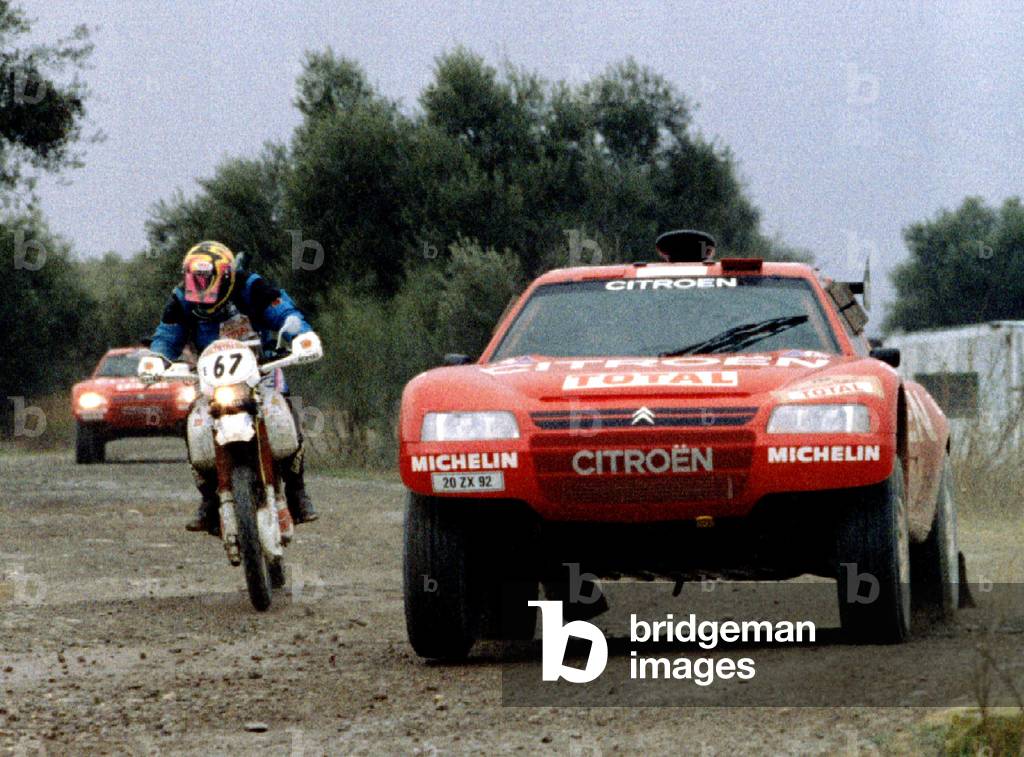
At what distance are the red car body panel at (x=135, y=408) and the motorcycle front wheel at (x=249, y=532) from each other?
1754 cm

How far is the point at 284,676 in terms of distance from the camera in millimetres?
7375

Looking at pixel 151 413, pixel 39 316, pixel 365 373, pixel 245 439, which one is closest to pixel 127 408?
pixel 151 413

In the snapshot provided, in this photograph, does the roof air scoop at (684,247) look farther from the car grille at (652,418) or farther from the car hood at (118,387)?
the car hood at (118,387)

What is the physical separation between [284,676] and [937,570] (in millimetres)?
2943

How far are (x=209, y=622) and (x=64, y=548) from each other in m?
4.59

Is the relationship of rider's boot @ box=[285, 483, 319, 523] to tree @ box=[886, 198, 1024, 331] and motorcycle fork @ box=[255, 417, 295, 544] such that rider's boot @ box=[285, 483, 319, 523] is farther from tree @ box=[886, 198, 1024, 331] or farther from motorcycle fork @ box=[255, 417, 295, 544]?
tree @ box=[886, 198, 1024, 331]

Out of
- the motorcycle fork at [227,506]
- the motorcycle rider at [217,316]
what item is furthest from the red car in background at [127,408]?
the motorcycle fork at [227,506]

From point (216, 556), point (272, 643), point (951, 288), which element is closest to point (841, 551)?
point (272, 643)

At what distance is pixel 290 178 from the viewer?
40.1 meters

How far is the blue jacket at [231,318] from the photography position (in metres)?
10.0

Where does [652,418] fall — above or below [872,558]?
above

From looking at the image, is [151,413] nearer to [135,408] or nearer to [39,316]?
[135,408]

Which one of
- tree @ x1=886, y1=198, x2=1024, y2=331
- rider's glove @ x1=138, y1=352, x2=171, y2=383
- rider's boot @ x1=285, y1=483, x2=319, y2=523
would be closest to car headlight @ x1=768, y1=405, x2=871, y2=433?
rider's boot @ x1=285, y1=483, x2=319, y2=523

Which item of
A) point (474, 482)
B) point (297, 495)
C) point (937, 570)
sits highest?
point (474, 482)
